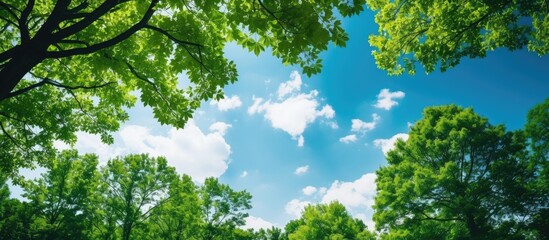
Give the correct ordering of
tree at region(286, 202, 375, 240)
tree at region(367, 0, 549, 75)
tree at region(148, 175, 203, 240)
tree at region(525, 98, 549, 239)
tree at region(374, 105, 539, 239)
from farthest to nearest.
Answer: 1. tree at region(148, 175, 203, 240)
2. tree at region(286, 202, 375, 240)
3. tree at region(525, 98, 549, 239)
4. tree at region(374, 105, 539, 239)
5. tree at region(367, 0, 549, 75)

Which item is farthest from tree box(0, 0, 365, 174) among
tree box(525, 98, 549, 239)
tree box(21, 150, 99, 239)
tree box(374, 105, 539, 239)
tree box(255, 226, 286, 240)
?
tree box(255, 226, 286, 240)

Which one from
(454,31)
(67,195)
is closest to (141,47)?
(454,31)

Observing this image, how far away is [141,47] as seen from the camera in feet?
19.3

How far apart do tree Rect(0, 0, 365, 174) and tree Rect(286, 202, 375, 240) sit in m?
22.2

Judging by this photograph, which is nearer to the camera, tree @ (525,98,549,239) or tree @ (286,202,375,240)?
tree @ (525,98,549,239)

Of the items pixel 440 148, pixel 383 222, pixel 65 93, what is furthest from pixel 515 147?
pixel 65 93

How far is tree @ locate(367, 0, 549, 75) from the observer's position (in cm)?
777

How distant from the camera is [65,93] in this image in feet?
30.0

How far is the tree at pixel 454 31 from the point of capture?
7.77 metres

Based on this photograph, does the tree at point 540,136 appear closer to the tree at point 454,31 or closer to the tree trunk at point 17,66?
the tree at point 454,31

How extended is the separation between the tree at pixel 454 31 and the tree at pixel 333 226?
19.5m

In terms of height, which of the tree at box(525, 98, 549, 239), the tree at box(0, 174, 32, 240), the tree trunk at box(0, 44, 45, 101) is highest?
the tree at box(525, 98, 549, 239)

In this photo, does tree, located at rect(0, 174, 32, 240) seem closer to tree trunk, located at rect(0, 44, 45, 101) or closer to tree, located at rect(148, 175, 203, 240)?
tree, located at rect(148, 175, 203, 240)

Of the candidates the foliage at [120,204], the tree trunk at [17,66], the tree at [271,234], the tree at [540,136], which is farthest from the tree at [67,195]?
the tree at [540,136]
